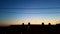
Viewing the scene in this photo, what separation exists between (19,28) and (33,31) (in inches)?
298

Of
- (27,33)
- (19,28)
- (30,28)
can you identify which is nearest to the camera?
(27,33)

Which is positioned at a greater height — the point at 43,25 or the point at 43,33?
the point at 43,25

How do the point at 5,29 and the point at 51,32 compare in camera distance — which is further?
the point at 5,29

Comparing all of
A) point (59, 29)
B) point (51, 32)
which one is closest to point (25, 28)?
point (51, 32)

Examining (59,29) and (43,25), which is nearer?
(59,29)

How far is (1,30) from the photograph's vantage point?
4344 centimetres

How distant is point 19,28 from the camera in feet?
150

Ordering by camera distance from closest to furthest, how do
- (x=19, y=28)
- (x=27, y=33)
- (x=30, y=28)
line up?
(x=27, y=33)
(x=30, y=28)
(x=19, y=28)

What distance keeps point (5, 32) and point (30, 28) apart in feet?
32.6

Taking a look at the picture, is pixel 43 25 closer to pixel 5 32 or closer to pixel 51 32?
pixel 51 32

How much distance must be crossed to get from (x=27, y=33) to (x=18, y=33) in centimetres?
349

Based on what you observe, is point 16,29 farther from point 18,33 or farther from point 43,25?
point 43,25

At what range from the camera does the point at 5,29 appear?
4391cm

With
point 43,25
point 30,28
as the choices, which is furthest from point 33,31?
point 43,25
